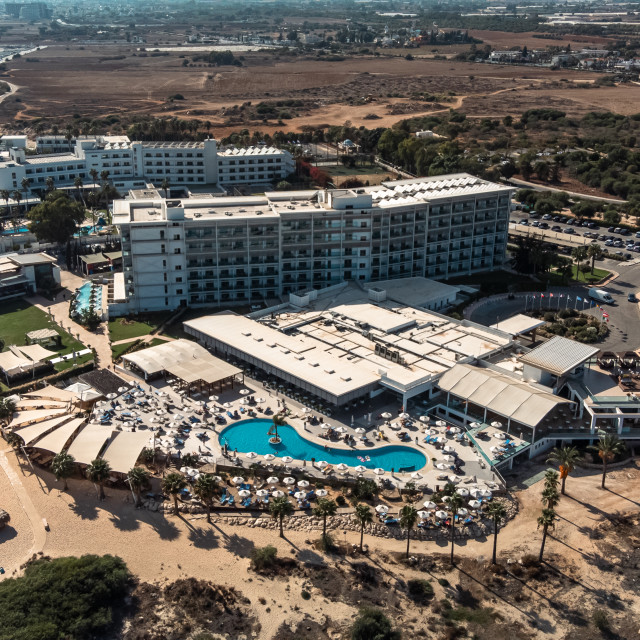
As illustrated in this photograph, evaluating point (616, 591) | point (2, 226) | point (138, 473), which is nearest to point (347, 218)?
point (138, 473)

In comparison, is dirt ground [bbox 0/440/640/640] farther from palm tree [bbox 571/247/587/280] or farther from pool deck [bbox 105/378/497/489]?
palm tree [bbox 571/247/587/280]

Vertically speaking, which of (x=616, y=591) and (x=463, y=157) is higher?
(x=463, y=157)

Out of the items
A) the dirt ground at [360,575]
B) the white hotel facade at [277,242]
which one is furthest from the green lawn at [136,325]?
the dirt ground at [360,575]

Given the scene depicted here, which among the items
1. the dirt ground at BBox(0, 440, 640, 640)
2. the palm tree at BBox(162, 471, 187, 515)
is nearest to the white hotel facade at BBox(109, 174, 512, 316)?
the dirt ground at BBox(0, 440, 640, 640)

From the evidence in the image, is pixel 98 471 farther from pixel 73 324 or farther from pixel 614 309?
pixel 614 309

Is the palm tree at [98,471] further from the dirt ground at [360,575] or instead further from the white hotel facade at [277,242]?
the white hotel facade at [277,242]

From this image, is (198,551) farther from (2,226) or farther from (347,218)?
(2,226)
